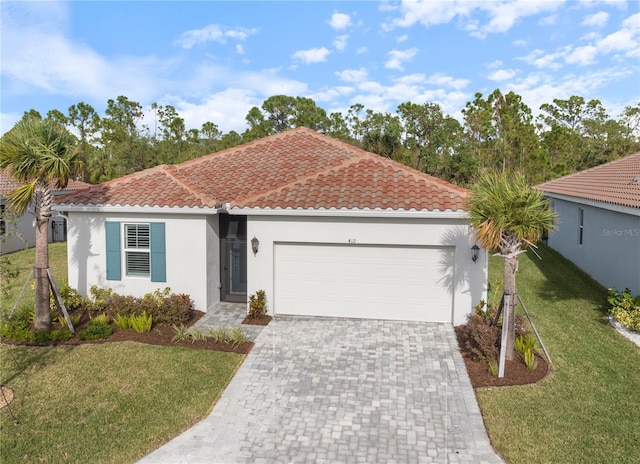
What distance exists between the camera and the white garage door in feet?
41.1

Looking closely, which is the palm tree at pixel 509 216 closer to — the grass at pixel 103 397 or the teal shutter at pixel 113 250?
the grass at pixel 103 397

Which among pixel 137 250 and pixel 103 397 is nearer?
pixel 103 397

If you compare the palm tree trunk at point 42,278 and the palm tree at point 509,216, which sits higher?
the palm tree at point 509,216

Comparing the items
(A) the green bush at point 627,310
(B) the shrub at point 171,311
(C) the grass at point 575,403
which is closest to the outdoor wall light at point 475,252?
(C) the grass at point 575,403

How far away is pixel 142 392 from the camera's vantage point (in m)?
8.35

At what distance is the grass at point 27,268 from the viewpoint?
1408 cm

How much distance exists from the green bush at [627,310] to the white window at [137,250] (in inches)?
519

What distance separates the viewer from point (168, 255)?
43.1 ft

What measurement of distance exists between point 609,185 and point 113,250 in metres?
18.3

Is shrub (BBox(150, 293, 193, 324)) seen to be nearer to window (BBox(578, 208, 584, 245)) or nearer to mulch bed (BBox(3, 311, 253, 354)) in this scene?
mulch bed (BBox(3, 311, 253, 354))

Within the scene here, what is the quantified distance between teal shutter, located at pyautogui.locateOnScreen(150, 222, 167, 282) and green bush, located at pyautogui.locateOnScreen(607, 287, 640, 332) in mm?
12604

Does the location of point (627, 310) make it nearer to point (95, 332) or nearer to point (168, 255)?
point (168, 255)

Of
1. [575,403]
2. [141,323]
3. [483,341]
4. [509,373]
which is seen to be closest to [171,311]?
[141,323]

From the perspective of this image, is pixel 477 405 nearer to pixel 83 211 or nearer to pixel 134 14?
→ pixel 83 211
